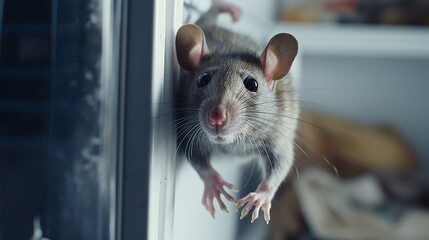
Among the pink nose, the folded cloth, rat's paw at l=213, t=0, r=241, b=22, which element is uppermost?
rat's paw at l=213, t=0, r=241, b=22

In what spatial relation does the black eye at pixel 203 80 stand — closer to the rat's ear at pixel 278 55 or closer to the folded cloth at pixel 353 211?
the rat's ear at pixel 278 55

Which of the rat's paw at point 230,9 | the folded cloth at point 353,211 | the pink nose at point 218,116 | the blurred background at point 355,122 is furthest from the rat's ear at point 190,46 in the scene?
the folded cloth at point 353,211

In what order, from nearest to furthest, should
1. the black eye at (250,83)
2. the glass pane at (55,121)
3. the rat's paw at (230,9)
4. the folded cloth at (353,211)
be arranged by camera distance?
the glass pane at (55,121) → the black eye at (250,83) → the rat's paw at (230,9) → the folded cloth at (353,211)

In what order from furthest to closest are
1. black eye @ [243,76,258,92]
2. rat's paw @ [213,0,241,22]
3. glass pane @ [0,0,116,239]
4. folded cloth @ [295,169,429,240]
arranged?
folded cloth @ [295,169,429,240]
rat's paw @ [213,0,241,22]
black eye @ [243,76,258,92]
glass pane @ [0,0,116,239]

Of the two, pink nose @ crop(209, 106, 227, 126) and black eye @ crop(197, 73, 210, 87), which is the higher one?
black eye @ crop(197, 73, 210, 87)

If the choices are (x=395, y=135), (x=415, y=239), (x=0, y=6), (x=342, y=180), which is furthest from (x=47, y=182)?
(x=395, y=135)

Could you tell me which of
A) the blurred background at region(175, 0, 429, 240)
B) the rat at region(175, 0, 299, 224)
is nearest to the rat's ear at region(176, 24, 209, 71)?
the rat at region(175, 0, 299, 224)

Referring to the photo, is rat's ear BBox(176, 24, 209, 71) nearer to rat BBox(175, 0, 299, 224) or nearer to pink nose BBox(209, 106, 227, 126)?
rat BBox(175, 0, 299, 224)
